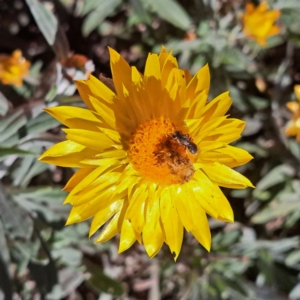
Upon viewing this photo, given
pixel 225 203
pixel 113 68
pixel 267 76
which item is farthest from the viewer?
pixel 267 76

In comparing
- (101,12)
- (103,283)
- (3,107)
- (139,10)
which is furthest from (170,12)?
(103,283)

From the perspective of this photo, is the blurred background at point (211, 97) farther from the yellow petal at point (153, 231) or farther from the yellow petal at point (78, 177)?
the yellow petal at point (153, 231)

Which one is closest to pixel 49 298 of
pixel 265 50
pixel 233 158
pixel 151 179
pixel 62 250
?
pixel 62 250

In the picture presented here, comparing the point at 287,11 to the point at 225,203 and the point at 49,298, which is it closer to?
the point at 225,203

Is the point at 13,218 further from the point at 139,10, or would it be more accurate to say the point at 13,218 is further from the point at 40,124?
the point at 139,10

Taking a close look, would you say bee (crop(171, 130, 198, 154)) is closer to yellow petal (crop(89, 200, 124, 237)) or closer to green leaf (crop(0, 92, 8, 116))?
yellow petal (crop(89, 200, 124, 237))

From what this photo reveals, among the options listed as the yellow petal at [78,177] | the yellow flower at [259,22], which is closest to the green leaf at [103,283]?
the yellow petal at [78,177]

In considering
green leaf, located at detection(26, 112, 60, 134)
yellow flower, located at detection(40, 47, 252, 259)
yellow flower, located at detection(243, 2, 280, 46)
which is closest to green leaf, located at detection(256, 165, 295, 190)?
yellow flower, located at detection(243, 2, 280, 46)
